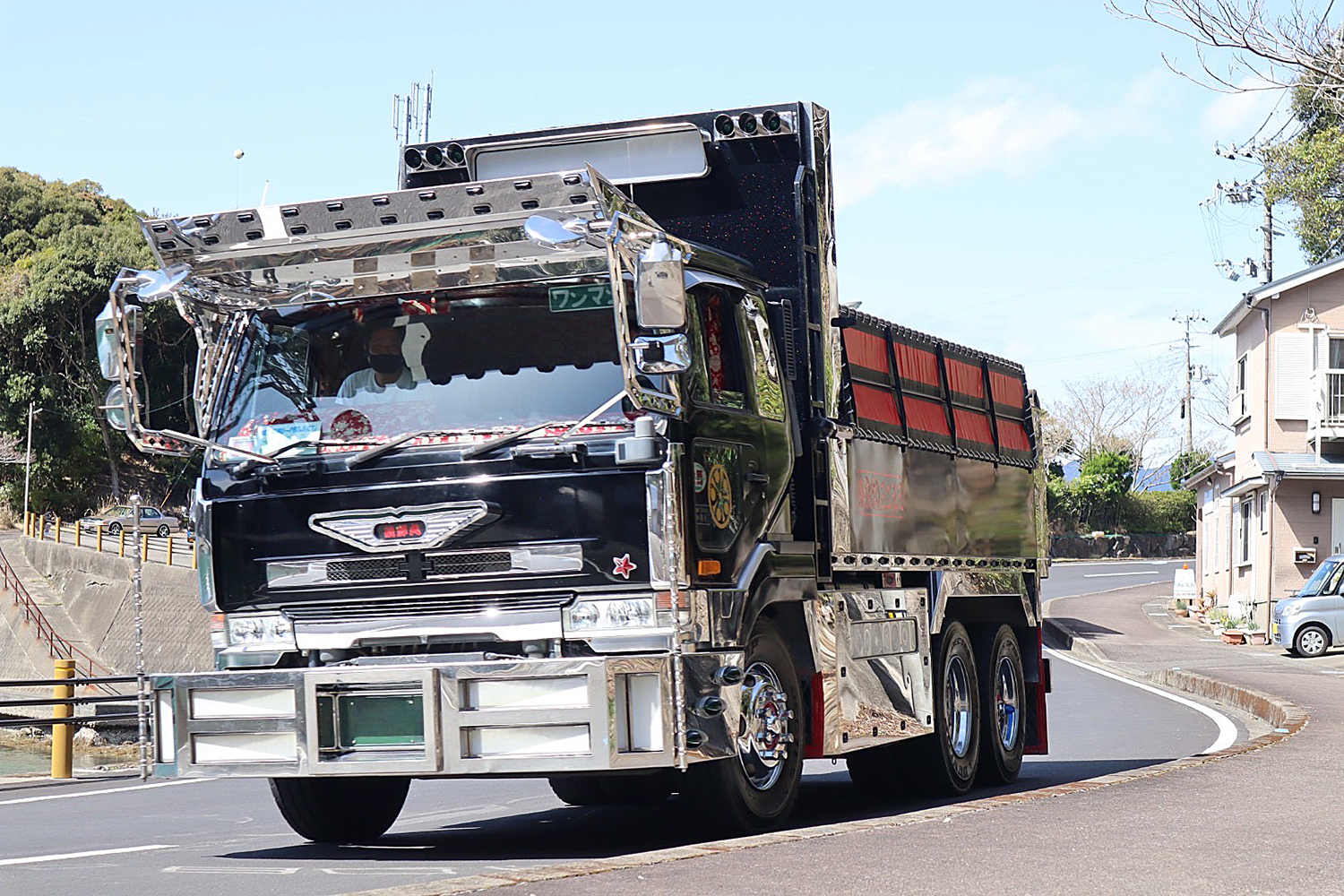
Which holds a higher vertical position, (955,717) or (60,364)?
(60,364)

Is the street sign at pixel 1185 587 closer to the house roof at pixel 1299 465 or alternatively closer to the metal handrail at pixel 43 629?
the house roof at pixel 1299 465

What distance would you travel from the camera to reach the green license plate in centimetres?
848

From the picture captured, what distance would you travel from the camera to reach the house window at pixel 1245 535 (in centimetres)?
4116

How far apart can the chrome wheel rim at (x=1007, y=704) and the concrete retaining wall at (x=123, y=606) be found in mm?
37247

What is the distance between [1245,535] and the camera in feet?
138

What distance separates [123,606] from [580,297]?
44.8m

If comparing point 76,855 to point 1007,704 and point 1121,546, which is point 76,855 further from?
point 1121,546

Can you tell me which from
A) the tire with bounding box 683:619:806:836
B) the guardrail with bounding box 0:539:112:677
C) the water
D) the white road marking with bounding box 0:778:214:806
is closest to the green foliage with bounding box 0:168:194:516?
the guardrail with bounding box 0:539:112:677

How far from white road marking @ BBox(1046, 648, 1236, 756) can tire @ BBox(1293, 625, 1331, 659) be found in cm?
409

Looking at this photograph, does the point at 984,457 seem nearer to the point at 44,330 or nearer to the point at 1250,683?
the point at 1250,683

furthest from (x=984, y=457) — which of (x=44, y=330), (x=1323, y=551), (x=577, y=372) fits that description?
(x=44, y=330)

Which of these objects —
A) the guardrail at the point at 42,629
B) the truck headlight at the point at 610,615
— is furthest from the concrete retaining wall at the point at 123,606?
the truck headlight at the point at 610,615

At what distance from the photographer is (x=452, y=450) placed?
8359mm

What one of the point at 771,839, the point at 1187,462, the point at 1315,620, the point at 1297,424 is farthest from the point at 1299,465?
the point at 1187,462
